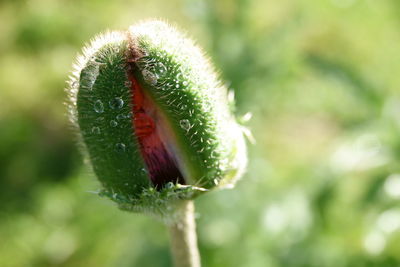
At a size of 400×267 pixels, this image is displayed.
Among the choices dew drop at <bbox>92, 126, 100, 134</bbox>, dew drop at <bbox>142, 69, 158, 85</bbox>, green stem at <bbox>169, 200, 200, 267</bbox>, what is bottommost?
green stem at <bbox>169, 200, 200, 267</bbox>

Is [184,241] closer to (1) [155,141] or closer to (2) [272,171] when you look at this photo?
(1) [155,141]

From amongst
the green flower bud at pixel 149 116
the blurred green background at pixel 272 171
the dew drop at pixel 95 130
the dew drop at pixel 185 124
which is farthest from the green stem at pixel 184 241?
the blurred green background at pixel 272 171

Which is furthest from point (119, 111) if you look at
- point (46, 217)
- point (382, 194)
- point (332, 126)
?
point (332, 126)

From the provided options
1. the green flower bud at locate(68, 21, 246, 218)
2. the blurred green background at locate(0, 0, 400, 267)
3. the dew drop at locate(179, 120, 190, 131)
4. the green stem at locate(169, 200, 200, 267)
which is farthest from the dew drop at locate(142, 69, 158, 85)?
the blurred green background at locate(0, 0, 400, 267)

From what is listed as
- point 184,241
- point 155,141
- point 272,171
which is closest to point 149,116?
point 155,141

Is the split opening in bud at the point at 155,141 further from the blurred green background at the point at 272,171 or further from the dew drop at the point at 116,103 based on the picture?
the blurred green background at the point at 272,171

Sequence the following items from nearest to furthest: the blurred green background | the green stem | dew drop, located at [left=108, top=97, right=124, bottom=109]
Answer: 1. dew drop, located at [left=108, top=97, right=124, bottom=109]
2. the green stem
3. the blurred green background

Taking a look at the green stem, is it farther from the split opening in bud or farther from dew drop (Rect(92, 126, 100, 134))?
dew drop (Rect(92, 126, 100, 134))
